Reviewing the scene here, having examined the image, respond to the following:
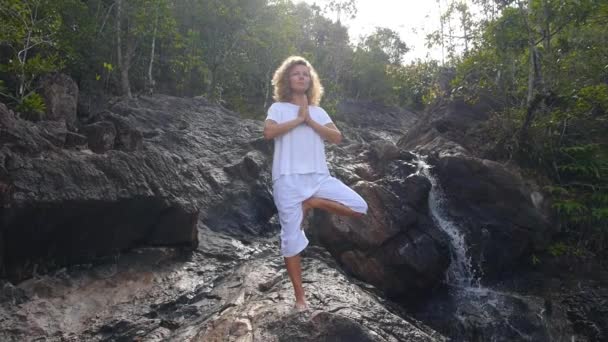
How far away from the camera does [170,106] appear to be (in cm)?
1291

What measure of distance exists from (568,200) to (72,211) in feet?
29.0

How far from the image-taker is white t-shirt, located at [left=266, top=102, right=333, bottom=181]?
3758mm

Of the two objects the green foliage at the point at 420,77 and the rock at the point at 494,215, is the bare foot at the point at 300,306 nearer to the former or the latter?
the rock at the point at 494,215

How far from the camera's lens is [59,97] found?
11305mm

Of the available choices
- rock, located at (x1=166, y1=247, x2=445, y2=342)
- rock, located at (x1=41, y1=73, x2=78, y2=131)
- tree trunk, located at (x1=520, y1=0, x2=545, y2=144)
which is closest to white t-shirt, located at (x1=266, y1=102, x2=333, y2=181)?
rock, located at (x1=166, y1=247, x2=445, y2=342)

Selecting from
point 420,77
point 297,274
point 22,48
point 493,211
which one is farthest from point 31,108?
point 420,77

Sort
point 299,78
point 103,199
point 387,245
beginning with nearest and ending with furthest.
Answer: point 299,78, point 103,199, point 387,245

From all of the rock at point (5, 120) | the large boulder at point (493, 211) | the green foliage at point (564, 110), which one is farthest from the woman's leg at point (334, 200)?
the green foliage at point (564, 110)

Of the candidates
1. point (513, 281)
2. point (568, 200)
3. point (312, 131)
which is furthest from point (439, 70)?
point (312, 131)

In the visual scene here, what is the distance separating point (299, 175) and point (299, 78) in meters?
0.89

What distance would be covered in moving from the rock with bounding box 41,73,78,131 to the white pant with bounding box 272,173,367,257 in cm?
921

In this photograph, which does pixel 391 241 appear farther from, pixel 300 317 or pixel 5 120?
pixel 5 120

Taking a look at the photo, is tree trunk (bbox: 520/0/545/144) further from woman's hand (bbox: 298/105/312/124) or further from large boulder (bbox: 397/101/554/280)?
woman's hand (bbox: 298/105/312/124)

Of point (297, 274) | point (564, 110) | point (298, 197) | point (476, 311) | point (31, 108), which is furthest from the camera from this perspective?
point (564, 110)
